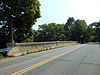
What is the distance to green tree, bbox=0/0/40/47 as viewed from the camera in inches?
799

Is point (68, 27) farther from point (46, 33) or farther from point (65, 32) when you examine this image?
point (46, 33)

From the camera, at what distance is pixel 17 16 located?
2117 centimetres

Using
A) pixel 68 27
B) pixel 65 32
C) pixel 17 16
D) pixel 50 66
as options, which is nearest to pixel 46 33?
pixel 65 32


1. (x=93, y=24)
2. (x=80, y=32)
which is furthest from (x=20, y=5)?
(x=93, y=24)

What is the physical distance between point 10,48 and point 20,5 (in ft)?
21.3

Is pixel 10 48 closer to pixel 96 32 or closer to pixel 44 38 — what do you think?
pixel 44 38

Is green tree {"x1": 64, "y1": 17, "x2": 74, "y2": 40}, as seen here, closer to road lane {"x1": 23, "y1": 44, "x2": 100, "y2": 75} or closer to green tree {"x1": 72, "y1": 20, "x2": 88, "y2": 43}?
green tree {"x1": 72, "y1": 20, "x2": 88, "y2": 43}

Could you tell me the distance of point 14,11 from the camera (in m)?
20.7

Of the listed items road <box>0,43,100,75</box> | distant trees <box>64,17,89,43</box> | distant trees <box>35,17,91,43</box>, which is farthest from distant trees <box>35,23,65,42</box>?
road <box>0,43,100,75</box>

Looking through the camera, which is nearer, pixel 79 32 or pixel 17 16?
pixel 17 16

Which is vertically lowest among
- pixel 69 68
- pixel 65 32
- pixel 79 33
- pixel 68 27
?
pixel 69 68

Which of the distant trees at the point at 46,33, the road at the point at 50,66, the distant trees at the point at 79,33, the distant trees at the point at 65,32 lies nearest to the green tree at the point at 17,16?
the road at the point at 50,66

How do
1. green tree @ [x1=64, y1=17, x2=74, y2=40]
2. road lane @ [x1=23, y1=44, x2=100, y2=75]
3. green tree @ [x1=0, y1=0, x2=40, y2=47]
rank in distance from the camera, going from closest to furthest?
road lane @ [x1=23, y1=44, x2=100, y2=75] < green tree @ [x1=0, y1=0, x2=40, y2=47] < green tree @ [x1=64, y1=17, x2=74, y2=40]

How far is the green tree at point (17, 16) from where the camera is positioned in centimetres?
2030
